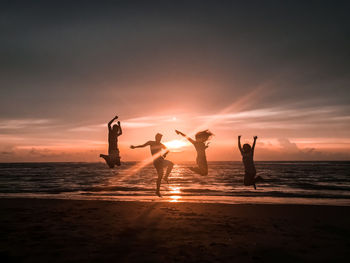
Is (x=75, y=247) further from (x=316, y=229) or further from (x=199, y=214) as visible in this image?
(x=316, y=229)

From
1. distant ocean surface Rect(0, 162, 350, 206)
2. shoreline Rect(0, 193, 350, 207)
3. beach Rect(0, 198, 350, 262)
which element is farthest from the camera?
distant ocean surface Rect(0, 162, 350, 206)

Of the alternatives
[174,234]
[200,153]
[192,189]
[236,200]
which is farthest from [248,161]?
[192,189]

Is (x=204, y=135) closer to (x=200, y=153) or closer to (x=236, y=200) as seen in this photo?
(x=200, y=153)

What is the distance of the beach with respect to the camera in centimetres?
666

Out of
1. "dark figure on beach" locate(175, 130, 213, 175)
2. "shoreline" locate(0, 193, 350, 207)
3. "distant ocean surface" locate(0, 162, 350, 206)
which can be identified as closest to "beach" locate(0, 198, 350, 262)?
"dark figure on beach" locate(175, 130, 213, 175)

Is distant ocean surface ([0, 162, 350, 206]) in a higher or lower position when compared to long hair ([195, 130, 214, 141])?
lower

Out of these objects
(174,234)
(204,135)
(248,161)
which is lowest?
(174,234)

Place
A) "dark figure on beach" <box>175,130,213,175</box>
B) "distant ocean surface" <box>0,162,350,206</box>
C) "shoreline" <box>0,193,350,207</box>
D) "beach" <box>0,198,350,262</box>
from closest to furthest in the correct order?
"beach" <box>0,198,350,262</box> → "dark figure on beach" <box>175,130,213,175</box> → "shoreline" <box>0,193,350,207</box> → "distant ocean surface" <box>0,162,350,206</box>

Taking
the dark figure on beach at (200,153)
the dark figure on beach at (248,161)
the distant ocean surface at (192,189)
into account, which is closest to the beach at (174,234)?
the dark figure on beach at (248,161)

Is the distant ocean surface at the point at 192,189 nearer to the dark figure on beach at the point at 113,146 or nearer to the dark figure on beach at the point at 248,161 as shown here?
the dark figure on beach at the point at 248,161

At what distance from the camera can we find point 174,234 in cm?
858

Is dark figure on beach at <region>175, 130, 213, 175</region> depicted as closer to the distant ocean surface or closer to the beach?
the beach

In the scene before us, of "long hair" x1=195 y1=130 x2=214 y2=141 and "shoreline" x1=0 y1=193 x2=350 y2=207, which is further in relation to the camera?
"shoreline" x1=0 y1=193 x2=350 y2=207

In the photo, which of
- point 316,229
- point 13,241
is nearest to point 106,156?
point 13,241
